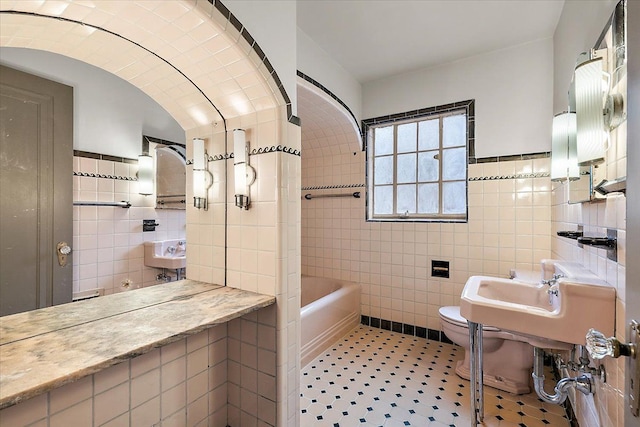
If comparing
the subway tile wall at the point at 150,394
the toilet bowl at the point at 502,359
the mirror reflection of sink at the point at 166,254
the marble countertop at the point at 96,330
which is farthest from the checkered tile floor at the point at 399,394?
the mirror reflection of sink at the point at 166,254

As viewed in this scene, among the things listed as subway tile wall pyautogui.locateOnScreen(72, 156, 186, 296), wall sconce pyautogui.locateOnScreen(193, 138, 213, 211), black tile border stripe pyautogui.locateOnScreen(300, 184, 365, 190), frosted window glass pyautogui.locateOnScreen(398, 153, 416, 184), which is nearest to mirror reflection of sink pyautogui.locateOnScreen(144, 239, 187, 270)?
subway tile wall pyautogui.locateOnScreen(72, 156, 186, 296)

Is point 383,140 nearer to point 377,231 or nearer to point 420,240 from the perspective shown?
point 377,231

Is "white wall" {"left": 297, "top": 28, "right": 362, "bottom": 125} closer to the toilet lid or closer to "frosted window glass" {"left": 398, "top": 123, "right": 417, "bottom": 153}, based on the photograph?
"frosted window glass" {"left": 398, "top": 123, "right": 417, "bottom": 153}

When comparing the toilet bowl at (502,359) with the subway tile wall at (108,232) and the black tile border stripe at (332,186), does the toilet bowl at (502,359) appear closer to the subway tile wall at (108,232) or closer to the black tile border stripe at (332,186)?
the black tile border stripe at (332,186)

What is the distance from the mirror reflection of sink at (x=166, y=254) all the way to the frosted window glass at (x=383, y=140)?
2304 mm

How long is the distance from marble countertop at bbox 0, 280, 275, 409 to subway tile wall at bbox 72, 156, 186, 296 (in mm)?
77

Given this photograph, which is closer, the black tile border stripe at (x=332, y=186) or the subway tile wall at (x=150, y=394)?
the subway tile wall at (x=150, y=394)

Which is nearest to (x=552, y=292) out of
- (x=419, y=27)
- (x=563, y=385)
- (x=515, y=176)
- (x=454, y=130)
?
(x=563, y=385)

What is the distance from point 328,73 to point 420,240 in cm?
179

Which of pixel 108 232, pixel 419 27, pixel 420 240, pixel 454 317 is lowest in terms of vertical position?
pixel 454 317

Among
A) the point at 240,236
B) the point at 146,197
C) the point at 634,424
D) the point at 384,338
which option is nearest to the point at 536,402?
the point at 384,338

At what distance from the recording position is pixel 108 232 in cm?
122

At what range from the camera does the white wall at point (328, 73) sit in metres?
2.28

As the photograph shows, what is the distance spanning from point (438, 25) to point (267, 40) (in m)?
1.56
